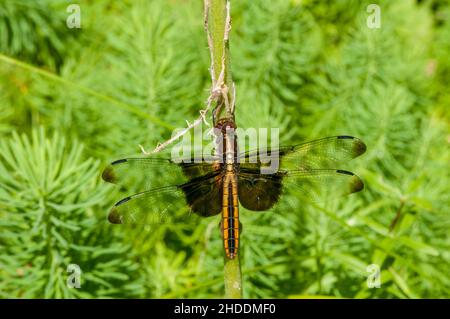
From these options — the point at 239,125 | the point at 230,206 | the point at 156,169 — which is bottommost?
the point at 230,206

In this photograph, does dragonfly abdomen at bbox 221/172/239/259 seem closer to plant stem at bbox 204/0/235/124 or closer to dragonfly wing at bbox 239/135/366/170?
dragonfly wing at bbox 239/135/366/170

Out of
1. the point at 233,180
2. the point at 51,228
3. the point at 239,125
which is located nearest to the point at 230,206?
the point at 233,180

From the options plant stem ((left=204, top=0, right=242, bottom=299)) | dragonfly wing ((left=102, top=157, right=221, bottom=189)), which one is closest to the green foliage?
dragonfly wing ((left=102, top=157, right=221, bottom=189))

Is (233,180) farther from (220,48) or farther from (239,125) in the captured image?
(239,125)

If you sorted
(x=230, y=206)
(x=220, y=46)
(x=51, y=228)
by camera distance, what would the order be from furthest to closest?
(x=51, y=228)
(x=230, y=206)
(x=220, y=46)

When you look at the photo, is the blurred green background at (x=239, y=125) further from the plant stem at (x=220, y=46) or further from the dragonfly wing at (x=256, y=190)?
the plant stem at (x=220, y=46)
